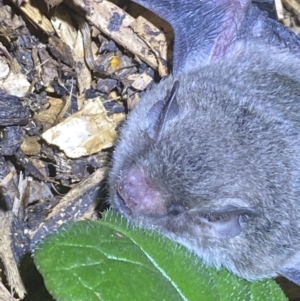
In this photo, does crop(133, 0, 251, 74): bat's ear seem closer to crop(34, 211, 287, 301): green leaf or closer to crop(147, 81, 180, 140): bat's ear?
crop(147, 81, 180, 140): bat's ear

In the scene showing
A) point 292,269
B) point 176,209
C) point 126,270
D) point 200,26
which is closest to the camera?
point 126,270

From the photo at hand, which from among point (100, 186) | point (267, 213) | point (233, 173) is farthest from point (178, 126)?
point (100, 186)

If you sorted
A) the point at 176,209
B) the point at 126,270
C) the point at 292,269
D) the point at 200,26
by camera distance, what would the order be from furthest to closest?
the point at 200,26 < the point at 292,269 < the point at 176,209 < the point at 126,270

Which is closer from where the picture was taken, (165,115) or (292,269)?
(165,115)

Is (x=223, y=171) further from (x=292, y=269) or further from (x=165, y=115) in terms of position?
(x=292, y=269)

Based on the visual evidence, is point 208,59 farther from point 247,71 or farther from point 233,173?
point 233,173

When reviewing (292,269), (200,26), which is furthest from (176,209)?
(200,26)
